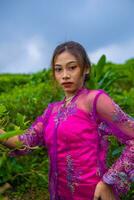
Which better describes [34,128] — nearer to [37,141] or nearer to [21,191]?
[37,141]

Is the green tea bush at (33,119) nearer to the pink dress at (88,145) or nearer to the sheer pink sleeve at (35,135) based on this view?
the sheer pink sleeve at (35,135)

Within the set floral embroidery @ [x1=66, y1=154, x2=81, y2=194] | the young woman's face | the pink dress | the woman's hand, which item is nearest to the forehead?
the young woman's face

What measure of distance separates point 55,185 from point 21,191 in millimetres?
2442

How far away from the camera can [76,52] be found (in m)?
2.85

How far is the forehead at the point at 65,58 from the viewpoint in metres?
2.82

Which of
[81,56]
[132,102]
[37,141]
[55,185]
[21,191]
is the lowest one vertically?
[21,191]

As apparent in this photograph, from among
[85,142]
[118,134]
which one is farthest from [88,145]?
[118,134]

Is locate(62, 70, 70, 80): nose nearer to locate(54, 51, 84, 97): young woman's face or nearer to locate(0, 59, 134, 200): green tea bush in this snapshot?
locate(54, 51, 84, 97): young woman's face

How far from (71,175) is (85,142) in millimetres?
181

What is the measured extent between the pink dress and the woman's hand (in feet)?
0.09

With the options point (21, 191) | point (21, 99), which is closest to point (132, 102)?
point (21, 99)

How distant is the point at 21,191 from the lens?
204 inches

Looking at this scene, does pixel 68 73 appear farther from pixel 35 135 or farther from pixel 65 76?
pixel 35 135

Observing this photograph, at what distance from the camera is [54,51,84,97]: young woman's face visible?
2.78 m
